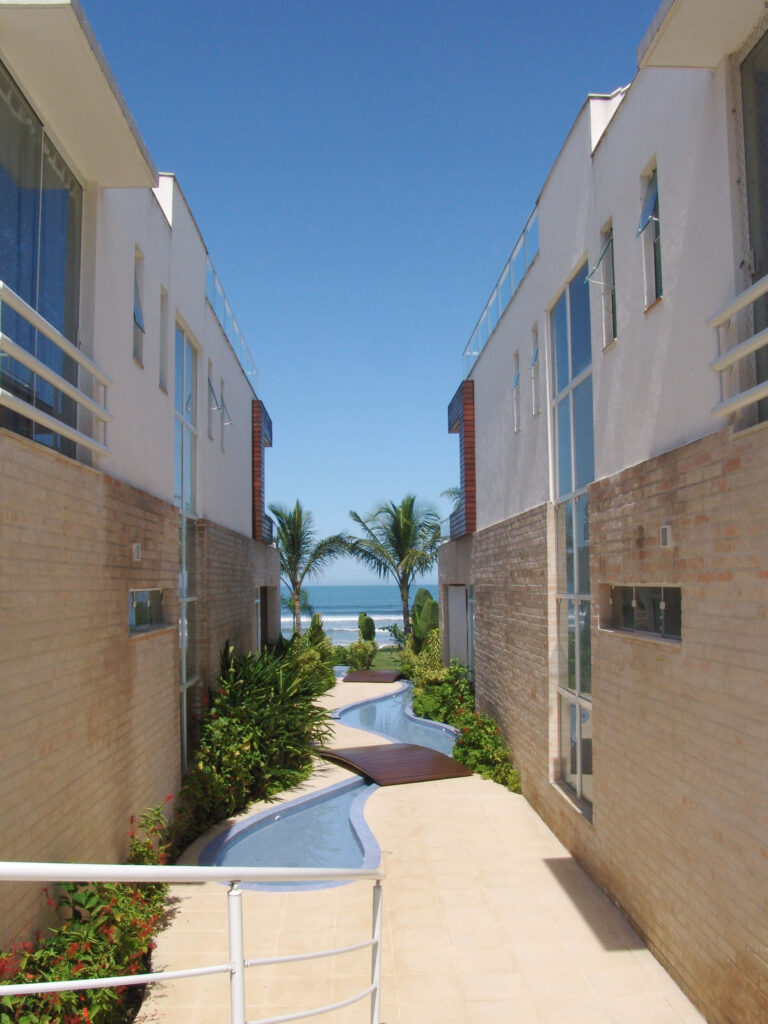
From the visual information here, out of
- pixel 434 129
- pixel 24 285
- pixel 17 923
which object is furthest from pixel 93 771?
pixel 434 129

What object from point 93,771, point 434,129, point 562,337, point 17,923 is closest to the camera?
point 17,923

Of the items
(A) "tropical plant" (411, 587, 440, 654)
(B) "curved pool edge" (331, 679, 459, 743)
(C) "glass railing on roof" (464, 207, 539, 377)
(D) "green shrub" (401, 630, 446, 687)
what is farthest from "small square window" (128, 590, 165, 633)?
(A) "tropical plant" (411, 587, 440, 654)

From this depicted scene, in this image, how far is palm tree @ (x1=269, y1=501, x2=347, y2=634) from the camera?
94.9 ft

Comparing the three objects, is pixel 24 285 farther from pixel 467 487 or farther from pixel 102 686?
pixel 467 487

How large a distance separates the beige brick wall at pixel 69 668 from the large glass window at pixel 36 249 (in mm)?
512

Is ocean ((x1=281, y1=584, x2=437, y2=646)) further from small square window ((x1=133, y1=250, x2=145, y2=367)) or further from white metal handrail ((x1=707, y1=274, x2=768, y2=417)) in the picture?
white metal handrail ((x1=707, y1=274, x2=768, y2=417))

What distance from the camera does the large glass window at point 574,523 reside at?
7582 millimetres

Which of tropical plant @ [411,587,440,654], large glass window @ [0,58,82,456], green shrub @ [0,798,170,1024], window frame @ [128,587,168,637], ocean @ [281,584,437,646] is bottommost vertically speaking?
ocean @ [281,584,437,646]

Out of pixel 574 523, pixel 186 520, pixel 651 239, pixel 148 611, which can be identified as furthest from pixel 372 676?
pixel 651 239

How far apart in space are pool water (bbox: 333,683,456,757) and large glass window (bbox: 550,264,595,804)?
5.07 m

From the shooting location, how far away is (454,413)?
51.2ft

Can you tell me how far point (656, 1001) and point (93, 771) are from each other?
3.91 m

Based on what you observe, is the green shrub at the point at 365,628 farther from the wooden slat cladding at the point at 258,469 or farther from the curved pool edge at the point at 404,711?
the wooden slat cladding at the point at 258,469

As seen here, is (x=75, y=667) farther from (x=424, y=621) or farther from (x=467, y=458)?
(x=424, y=621)
